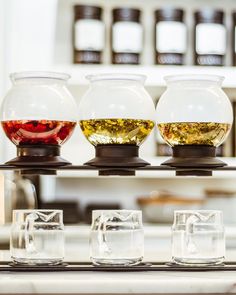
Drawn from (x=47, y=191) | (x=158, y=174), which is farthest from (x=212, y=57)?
(x=47, y=191)

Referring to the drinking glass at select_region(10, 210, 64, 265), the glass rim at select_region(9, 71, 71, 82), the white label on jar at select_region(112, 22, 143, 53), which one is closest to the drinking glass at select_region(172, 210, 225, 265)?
the drinking glass at select_region(10, 210, 64, 265)

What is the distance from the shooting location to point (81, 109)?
1354 millimetres

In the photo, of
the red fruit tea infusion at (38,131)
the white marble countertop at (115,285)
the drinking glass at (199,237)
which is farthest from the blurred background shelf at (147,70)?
the white marble countertop at (115,285)

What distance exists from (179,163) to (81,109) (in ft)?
0.69

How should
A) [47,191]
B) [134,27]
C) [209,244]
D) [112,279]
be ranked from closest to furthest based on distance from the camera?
[112,279] < [209,244] < [134,27] < [47,191]

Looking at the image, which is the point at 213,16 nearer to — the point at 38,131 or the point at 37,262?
the point at 38,131

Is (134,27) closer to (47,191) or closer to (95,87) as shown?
(47,191)

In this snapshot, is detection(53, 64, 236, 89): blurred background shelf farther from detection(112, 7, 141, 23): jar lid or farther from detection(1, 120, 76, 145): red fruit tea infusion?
detection(1, 120, 76, 145): red fruit tea infusion

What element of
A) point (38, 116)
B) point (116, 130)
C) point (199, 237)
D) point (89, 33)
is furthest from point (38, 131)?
point (89, 33)

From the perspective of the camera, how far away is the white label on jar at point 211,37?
2805 mm

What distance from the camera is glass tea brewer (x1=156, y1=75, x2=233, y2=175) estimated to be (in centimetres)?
132

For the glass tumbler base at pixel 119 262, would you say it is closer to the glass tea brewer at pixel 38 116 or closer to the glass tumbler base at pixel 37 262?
the glass tumbler base at pixel 37 262

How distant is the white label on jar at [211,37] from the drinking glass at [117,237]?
165 cm

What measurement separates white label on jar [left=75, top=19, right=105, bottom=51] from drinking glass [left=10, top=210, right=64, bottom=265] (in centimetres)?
160
